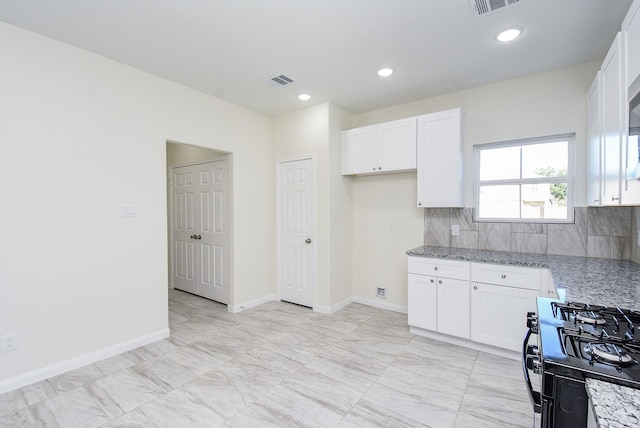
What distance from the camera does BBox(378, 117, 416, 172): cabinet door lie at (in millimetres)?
3415

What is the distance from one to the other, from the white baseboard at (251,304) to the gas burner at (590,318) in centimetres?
349

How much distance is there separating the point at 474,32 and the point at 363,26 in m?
0.88

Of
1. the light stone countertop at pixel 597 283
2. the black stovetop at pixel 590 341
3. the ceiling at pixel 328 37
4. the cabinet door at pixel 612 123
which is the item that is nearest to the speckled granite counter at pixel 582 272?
the light stone countertop at pixel 597 283

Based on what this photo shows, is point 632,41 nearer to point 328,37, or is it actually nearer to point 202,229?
point 328,37

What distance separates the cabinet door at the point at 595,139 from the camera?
2.21 meters

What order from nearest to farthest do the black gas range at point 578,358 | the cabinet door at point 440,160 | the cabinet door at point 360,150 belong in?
the black gas range at point 578,358 → the cabinet door at point 440,160 → the cabinet door at point 360,150

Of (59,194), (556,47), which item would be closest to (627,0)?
(556,47)

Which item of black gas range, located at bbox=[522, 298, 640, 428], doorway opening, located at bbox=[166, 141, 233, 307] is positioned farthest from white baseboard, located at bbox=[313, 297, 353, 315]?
black gas range, located at bbox=[522, 298, 640, 428]

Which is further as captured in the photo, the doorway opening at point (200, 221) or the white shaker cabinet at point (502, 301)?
the doorway opening at point (200, 221)

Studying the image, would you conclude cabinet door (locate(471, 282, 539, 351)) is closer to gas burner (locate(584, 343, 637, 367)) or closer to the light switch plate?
gas burner (locate(584, 343, 637, 367))

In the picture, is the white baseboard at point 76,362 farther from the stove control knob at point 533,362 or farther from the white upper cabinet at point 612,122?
the white upper cabinet at point 612,122

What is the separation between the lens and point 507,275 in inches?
103

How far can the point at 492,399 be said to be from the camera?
2.09 m

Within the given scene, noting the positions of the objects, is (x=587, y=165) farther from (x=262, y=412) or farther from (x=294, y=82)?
(x=262, y=412)
